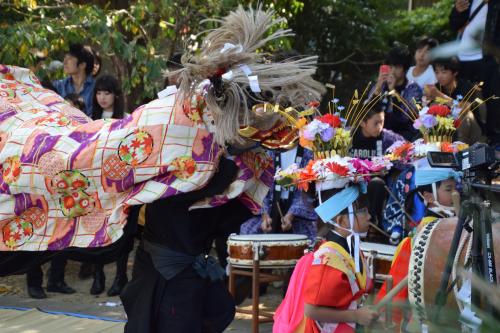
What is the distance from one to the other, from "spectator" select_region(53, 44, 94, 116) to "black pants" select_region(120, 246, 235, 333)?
399 cm

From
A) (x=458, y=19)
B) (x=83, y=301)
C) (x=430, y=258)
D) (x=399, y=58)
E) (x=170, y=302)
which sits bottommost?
(x=83, y=301)

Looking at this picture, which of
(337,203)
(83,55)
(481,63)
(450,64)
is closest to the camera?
(337,203)

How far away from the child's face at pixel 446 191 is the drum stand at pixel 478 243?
1339mm

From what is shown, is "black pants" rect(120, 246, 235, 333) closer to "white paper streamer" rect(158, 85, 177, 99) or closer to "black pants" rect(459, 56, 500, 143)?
"white paper streamer" rect(158, 85, 177, 99)

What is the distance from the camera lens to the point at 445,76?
7109 millimetres

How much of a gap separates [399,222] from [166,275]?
2.68 m

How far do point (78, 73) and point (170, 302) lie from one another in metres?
4.43

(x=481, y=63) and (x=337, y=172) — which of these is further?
(x=481, y=63)

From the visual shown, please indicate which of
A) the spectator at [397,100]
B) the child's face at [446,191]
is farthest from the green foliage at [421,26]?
the child's face at [446,191]

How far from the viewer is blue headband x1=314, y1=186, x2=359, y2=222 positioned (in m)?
3.87

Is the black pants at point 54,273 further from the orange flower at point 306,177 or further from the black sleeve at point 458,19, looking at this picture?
the black sleeve at point 458,19

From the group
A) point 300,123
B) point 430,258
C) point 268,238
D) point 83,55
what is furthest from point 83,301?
point 430,258

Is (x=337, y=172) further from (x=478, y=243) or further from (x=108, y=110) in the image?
(x=108, y=110)

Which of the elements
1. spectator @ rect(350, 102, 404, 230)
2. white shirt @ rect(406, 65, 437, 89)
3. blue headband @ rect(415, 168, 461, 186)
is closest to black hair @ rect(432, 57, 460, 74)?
white shirt @ rect(406, 65, 437, 89)
